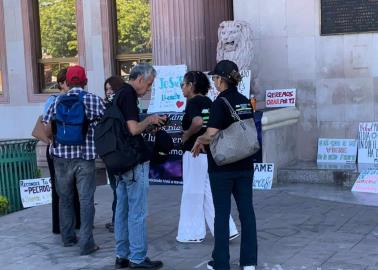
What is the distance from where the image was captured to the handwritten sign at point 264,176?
30.9 feet

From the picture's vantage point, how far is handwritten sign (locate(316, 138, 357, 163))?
1012cm

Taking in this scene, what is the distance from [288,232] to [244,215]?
1.60 m

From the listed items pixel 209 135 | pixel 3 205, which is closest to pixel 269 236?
pixel 209 135

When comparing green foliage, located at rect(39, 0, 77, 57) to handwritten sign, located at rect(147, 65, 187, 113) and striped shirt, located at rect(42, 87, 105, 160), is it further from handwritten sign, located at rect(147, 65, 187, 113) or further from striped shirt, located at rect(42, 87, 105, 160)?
striped shirt, located at rect(42, 87, 105, 160)

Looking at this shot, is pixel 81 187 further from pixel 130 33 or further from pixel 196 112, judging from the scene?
pixel 130 33

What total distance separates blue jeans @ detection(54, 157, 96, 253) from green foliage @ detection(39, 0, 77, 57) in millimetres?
7202

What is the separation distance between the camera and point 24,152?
8.96 metres

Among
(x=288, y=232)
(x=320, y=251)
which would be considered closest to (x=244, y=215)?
(x=320, y=251)

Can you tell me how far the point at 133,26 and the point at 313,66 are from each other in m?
4.02

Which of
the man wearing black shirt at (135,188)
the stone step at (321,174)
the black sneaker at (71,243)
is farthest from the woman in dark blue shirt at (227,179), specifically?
the stone step at (321,174)

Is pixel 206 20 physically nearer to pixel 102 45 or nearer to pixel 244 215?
pixel 102 45

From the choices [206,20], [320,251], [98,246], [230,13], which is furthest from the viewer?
[230,13]

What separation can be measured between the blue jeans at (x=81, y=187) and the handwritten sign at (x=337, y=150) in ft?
Result: 16.3

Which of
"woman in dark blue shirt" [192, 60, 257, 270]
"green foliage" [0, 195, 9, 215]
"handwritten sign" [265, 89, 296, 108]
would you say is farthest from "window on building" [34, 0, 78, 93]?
"woman in dark blue shirt" [192, 60, 257, 270]
